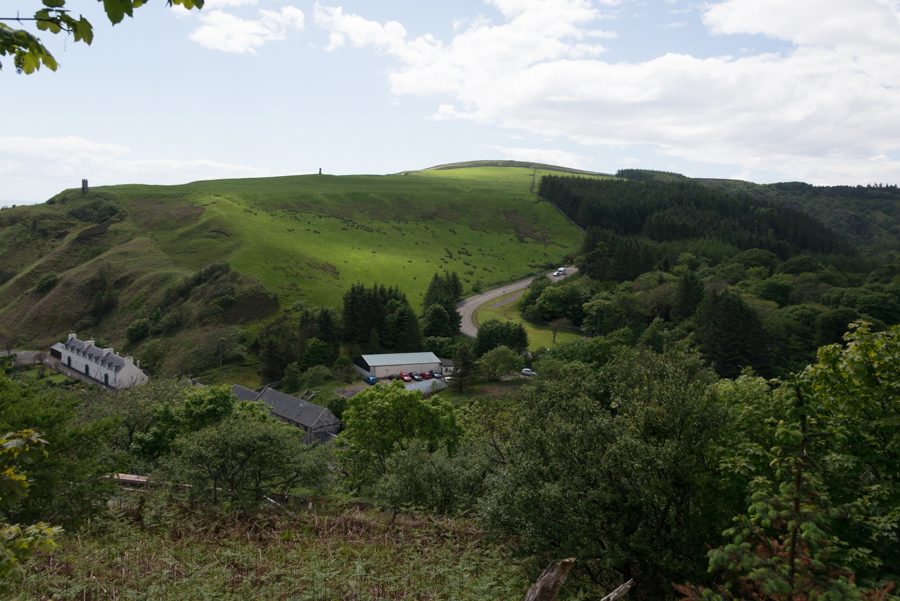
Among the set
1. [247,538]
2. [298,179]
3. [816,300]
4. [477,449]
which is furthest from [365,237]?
[247,538]

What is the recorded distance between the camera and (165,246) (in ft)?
356

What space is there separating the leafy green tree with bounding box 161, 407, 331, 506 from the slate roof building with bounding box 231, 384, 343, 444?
30.3m

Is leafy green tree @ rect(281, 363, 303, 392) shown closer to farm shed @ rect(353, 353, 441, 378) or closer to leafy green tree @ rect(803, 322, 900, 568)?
farm shed @ rect(353, 353, 441, 378)

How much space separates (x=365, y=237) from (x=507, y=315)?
51.7m

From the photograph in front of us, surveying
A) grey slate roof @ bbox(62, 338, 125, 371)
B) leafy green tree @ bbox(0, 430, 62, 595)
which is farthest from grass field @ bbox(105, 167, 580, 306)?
leafy green tree @ bbox(0, 430, 62, 595)

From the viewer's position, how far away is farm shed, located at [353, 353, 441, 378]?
69.3m

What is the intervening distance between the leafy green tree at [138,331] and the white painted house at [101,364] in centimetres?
614

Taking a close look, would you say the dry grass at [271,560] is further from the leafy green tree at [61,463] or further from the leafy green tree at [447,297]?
the leafy green tree at [447,297]

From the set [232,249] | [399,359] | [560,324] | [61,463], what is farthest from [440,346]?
[61,463]

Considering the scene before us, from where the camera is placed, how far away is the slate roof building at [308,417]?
50281mm

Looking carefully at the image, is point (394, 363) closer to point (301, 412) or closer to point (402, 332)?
point (402, 332)

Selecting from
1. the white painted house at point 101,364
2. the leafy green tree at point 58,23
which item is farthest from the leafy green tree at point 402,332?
the leafy green tree at point 58,23

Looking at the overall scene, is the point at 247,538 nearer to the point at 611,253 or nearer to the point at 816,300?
the point at 816,300

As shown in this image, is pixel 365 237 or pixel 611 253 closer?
pixel 611 253
